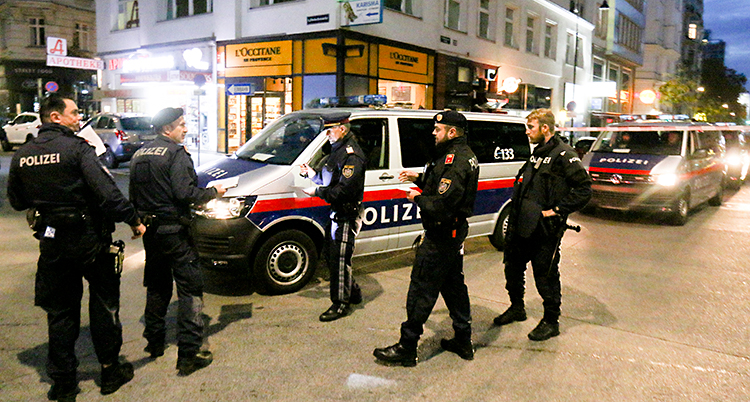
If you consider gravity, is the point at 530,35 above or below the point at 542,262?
above

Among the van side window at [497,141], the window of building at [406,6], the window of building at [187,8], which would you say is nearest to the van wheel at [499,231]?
the van side window at [497,141]

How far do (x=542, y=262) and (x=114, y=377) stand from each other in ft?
11.0

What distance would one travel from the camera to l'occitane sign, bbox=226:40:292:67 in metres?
20.6

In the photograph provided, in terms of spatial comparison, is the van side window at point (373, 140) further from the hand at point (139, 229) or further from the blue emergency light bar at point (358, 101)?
the hand at point (139, 229)

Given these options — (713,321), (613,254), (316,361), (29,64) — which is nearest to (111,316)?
(316,361)

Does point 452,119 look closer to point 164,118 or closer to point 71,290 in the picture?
point 164,118

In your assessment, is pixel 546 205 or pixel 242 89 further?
pixel 242 89

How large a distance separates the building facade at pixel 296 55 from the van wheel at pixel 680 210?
6566mm

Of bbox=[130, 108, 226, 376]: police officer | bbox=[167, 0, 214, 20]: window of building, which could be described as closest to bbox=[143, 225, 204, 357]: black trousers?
bbox=[130, 108, 226, 376]: police officer

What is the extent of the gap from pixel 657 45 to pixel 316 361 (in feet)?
190

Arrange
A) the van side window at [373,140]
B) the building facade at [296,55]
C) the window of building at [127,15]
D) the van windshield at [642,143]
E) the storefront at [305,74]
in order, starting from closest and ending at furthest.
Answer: the van side window at [373,140], the van windshield at [642,143], the storefront at [305,74], the building facade at [296,55], the window of building at [127,15]

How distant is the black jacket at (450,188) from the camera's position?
3.96 metres

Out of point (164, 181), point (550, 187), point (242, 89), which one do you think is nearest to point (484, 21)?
point (242, 89)

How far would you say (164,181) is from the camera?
3924 mm
